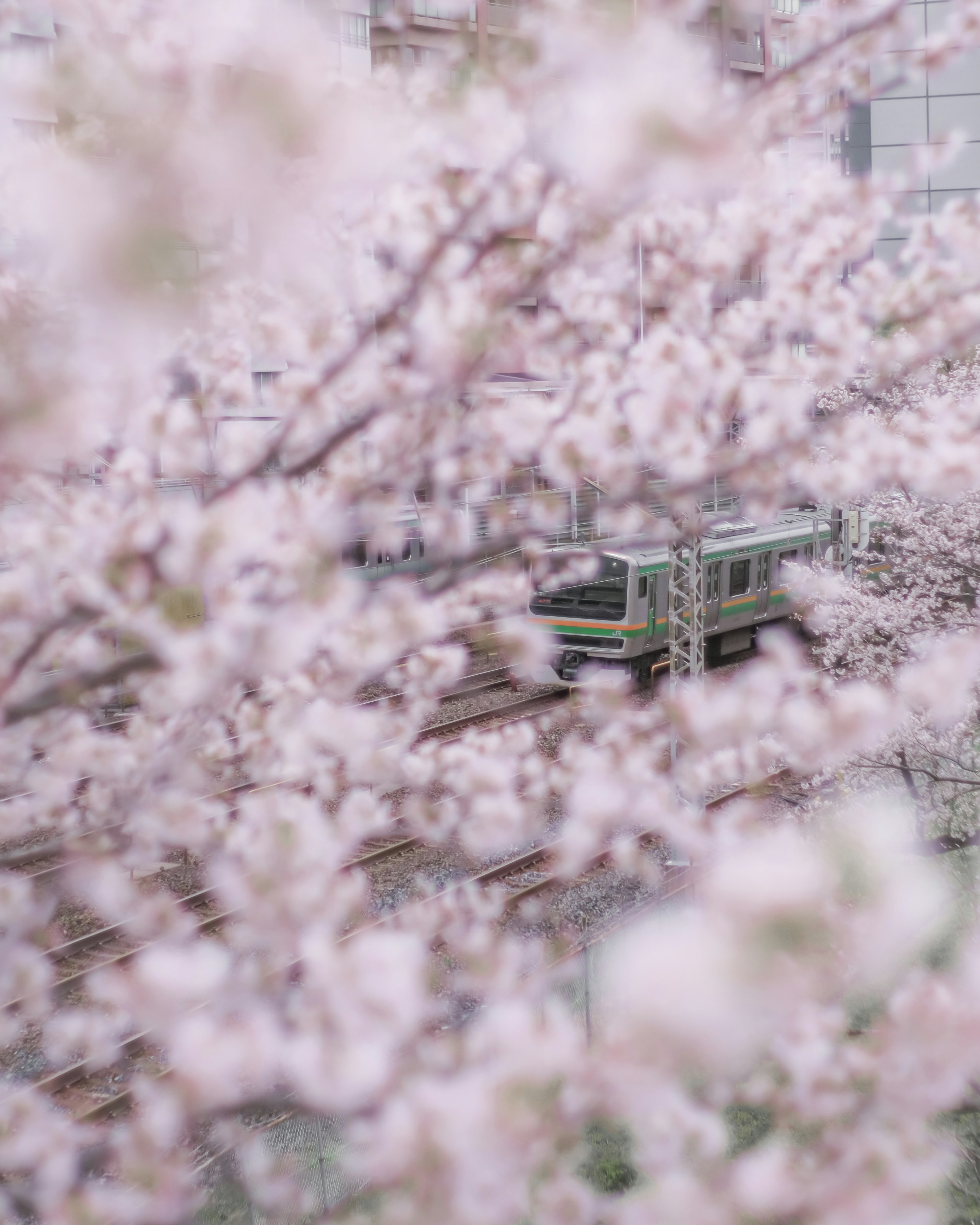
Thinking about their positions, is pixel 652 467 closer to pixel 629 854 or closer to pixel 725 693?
pixel 629 854

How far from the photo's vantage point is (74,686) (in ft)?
6.04

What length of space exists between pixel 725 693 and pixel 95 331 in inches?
54.6

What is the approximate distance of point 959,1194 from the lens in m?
5.00

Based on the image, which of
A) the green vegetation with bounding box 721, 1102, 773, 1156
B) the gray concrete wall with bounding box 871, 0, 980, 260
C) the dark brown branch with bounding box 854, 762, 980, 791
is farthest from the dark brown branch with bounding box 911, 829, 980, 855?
the gray concrete wall with bounding box 871, 0, 980, 260

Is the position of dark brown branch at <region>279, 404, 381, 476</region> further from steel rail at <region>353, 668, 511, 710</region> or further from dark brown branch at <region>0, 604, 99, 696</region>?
steel rail at <region>353, 668, 511, 710</region>

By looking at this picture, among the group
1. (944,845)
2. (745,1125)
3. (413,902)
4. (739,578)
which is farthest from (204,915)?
(739,578)

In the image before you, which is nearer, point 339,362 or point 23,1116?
point 339,362

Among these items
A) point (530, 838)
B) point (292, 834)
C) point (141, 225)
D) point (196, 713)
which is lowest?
point (530, 838)

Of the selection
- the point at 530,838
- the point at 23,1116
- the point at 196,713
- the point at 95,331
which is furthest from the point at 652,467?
the point at 530,838

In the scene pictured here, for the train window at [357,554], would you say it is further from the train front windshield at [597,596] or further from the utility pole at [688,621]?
the utility pole at [688,621]

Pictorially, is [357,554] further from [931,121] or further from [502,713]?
[931,121]

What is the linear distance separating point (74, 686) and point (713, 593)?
1357cm

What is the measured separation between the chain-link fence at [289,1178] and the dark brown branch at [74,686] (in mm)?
2728

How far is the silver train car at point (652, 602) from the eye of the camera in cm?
1369
